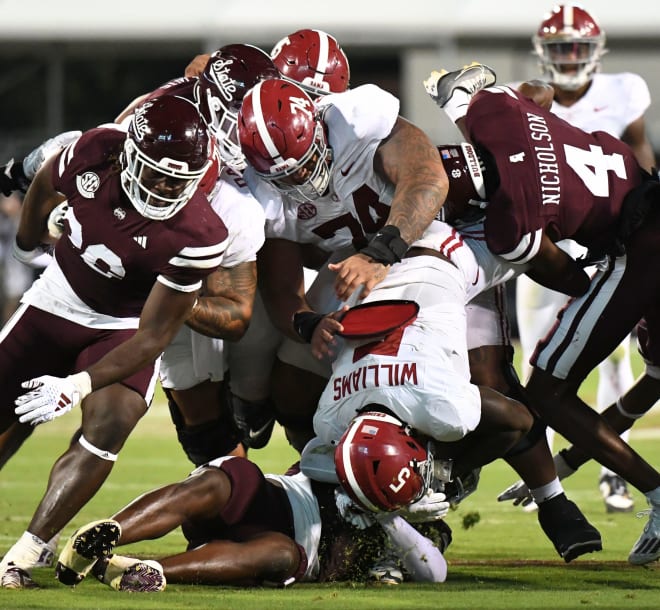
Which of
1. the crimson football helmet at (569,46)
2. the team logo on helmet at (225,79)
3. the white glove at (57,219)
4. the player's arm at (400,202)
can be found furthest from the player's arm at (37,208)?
the crimson football helmet at (569,46)

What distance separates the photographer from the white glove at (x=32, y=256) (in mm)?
5551

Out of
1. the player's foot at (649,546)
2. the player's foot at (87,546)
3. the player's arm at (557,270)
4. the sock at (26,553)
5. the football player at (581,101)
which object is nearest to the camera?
the player's foot at (87,546)

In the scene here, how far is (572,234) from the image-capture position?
529cm

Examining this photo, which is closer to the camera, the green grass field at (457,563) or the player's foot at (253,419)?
the green grass field at (457,563)

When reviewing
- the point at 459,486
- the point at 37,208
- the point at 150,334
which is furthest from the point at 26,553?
the point at 459,486

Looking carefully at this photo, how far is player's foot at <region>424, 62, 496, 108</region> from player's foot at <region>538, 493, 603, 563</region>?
1691 millimetres

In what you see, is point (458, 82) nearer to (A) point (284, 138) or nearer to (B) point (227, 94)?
(B) point (227, 94)

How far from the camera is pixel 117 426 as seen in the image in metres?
4.66

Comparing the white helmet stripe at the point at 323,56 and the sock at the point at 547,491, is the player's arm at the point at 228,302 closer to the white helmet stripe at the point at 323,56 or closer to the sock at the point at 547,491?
the white helmet stripe at the point at 323,56

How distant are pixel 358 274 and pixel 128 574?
120 centimetres

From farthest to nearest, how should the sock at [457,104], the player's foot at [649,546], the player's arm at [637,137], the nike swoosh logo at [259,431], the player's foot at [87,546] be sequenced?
the player's arm at [637,137]
the nike swoosh logo at [259,431]
the sock at [457,104]
the player's foot at [649,546]
the player's foot at [87,546]

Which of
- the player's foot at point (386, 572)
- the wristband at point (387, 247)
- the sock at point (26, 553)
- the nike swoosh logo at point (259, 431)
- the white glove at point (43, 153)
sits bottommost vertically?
the nike swoosh logo at point (259, 431)

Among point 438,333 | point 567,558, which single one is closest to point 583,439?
point 567,558

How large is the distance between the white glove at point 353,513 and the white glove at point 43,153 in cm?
185
